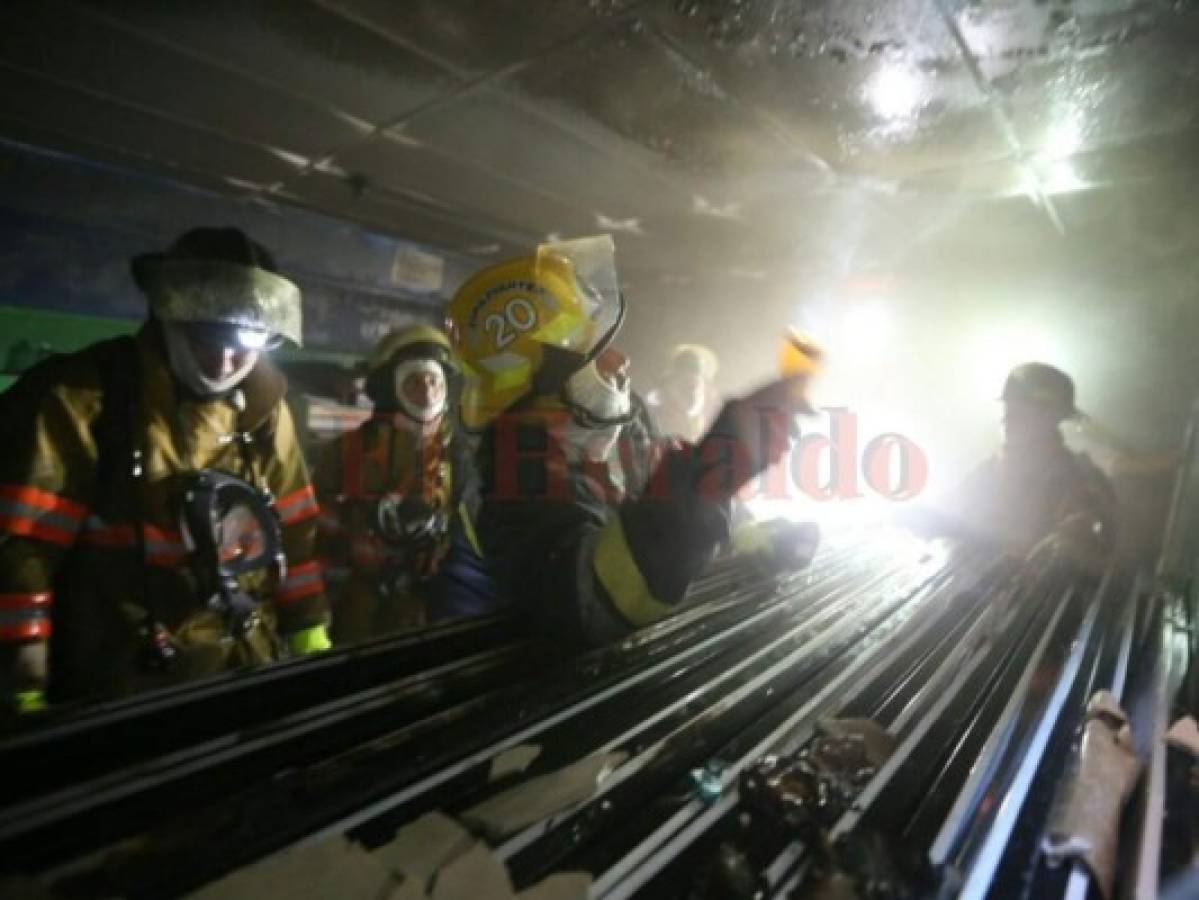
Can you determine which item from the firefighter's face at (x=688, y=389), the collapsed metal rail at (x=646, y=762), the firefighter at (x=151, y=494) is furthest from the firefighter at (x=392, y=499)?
the firefighter's face at (x=688, y=389)

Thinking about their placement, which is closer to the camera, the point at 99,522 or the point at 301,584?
the point at 99,522

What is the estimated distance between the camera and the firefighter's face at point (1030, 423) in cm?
432

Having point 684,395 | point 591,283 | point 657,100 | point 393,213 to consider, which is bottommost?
point 591,283

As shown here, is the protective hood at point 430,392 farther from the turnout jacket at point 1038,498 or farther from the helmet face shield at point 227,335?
the turnout jacket at point 1038,498

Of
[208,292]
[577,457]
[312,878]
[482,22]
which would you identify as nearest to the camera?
[312,878]

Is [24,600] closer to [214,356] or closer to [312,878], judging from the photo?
[214,356]

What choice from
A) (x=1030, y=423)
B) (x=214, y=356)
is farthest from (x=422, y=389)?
(x=1030, y=423)

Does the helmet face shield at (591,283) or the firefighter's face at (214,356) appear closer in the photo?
the helmet face shield at (591,283)

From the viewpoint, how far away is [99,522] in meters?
2.13

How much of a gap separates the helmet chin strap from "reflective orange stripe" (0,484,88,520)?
579 mm

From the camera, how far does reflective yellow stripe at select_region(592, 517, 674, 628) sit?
149 cm

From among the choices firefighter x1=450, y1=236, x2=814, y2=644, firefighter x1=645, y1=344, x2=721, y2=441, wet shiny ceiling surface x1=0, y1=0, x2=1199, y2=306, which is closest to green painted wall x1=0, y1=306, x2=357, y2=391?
wet shiny ceiling surface x1=0, y1=0, x2=1199, y2=306

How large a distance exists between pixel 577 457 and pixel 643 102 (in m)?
2.17

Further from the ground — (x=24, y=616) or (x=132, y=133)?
(x=132, y=133)
